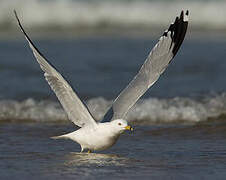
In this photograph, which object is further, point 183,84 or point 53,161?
point 183,84

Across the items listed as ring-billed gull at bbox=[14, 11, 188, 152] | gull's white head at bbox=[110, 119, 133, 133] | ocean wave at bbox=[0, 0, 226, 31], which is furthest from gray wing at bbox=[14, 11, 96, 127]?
ocean wave at bbox=[0, 0, 226, 31]

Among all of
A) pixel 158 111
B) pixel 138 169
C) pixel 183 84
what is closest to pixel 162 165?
pixel 138 169

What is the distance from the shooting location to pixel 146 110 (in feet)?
29.4

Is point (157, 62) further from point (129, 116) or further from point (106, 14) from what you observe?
point (106, 14)

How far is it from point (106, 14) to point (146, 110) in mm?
12206

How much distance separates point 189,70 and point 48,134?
494 centimetres

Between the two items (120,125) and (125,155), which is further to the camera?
(125,155)

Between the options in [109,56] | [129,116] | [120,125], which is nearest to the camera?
[120,125]

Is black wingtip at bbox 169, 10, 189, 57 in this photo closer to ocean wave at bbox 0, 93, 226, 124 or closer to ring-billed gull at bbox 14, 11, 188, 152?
ring-billed gull at bbox 14, 11, 188, 152

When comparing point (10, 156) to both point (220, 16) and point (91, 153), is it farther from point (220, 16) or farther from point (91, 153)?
point (220, 16)

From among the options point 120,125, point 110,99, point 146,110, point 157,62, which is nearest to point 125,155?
point 120,125

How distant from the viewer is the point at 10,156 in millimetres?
6367

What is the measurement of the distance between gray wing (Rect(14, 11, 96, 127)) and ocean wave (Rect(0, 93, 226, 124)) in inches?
81.2

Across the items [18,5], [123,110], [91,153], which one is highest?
[18,5]
